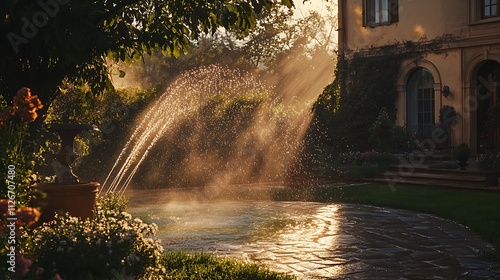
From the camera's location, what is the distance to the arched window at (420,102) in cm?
2258

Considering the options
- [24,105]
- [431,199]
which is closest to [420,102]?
[431,199]

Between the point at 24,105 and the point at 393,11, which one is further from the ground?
the point at 393,11

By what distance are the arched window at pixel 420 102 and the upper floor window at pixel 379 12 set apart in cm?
225

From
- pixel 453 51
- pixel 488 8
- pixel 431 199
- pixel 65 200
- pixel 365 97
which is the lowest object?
pixel 431 199

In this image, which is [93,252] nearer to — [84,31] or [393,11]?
[84,31]

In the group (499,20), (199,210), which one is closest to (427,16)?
(499,20)

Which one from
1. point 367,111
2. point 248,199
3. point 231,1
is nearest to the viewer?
point 231,1

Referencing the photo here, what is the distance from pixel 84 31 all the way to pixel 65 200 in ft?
8.82

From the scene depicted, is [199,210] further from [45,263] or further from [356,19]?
[356,19]

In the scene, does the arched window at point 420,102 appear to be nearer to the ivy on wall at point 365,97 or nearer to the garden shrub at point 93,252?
the ivy on wall at point 365,97

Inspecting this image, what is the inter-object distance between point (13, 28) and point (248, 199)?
9.30 m

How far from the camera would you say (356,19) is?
82.8 ft

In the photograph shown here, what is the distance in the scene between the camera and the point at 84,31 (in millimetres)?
6668

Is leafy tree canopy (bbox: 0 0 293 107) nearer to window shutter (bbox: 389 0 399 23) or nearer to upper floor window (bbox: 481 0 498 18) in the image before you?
upper floor window (bbox: 481 0 498 18)
